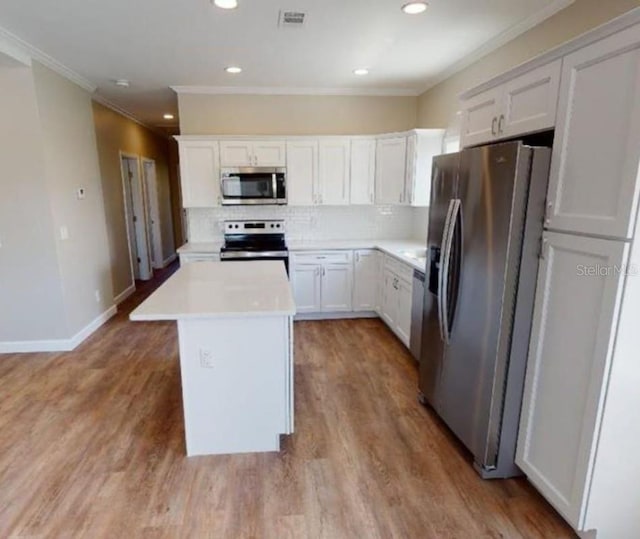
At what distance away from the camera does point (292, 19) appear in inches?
106

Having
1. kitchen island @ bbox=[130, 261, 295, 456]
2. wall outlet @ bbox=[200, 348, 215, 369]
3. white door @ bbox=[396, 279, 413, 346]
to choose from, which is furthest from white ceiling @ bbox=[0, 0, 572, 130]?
wall outlet @ bbox=[200, 348, 215, 369]

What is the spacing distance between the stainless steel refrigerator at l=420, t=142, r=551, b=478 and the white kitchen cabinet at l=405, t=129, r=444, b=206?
5.56 feet

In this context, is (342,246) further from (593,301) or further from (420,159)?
(593,301)

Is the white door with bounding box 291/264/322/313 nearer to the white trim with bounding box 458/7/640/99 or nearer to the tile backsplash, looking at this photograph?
the tile backsplash

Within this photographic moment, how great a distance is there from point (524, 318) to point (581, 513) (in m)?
0.84

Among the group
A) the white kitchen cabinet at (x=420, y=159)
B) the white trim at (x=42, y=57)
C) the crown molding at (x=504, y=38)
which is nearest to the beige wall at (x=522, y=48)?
the crown molding at (x=504, y=38)

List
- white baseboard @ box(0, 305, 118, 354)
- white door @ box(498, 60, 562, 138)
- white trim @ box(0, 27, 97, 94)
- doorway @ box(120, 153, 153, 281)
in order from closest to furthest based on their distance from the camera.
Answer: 1. white door @ box(498, 60, 562, 138)
2. white trim @ box(0, 27, 97, 94)
3. white baseboard @ box(0, 305, 118, 354)
4. doorway @ box(120, 153, 153, 281)

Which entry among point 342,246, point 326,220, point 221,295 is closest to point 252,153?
point 326,220

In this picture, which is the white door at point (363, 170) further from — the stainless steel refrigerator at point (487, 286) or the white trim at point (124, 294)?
the white trim at point (124, 294)

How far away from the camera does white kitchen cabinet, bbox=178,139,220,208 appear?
174 inches

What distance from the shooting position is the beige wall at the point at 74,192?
360 centimetres

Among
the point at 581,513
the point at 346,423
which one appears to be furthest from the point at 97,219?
the point at 581,513

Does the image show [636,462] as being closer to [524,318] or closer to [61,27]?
[524,318]

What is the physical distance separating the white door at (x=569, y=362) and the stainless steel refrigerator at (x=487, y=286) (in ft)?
0.26
